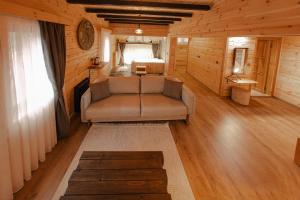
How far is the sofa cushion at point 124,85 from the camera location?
488 centimetres

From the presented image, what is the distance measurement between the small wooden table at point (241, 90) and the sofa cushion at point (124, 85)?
116 inches

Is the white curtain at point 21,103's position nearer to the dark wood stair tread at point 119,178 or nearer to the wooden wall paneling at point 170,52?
the dark wood stair tread at point 119,178

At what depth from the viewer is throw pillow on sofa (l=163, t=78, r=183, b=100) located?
4.64 m

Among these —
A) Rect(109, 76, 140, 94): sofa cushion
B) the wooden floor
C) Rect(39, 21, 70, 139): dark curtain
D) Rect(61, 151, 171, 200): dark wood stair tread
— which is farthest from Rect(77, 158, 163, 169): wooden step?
Rect(109, 76, 140, 94): sofa cushion

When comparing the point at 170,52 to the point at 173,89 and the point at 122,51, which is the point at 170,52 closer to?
the point at 122,51

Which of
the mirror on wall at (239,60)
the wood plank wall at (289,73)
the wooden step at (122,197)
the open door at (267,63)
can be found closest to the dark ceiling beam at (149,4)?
the mirror on wall at (239,60)

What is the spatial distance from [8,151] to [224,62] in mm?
5820

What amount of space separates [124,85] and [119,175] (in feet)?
9.84

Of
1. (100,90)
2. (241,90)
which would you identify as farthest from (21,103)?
(241,90)

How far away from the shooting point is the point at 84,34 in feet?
18.0

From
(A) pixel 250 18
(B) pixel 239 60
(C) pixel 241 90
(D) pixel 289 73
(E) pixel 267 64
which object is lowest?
(C) pixel 241 90

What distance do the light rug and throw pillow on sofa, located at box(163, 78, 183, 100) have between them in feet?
2.14

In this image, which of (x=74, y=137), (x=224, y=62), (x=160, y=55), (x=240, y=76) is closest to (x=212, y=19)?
(x=224, y=62)

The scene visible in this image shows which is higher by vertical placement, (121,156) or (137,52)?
(137,52)
